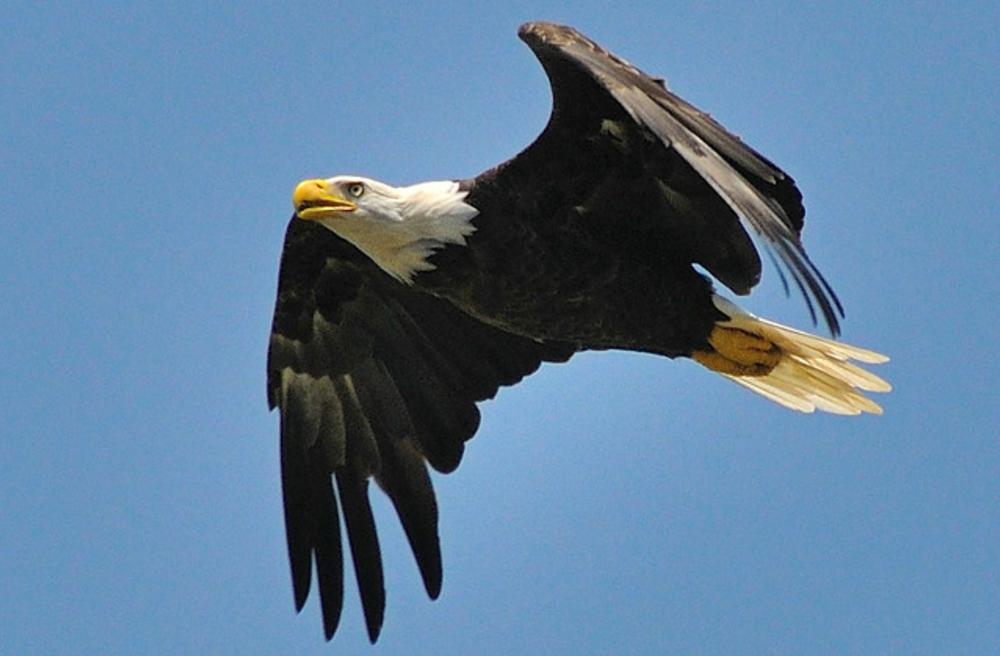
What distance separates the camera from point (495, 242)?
9734 millimetres

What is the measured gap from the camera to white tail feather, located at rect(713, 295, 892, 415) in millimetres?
10883

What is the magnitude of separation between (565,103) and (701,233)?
0.95 meters

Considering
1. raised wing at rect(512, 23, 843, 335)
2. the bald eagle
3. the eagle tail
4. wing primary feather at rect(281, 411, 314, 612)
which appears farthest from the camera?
wing primary feather at rect(281, 411, 314, 612)

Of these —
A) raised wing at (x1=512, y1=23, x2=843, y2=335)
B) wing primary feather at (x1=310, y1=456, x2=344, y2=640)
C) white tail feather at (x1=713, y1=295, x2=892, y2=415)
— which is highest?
raised wing at (x1=512, y1=23, x2=843, y2=335)

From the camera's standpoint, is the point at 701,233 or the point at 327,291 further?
the point at 327,291

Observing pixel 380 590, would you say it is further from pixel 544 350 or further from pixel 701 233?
pixel 701 233

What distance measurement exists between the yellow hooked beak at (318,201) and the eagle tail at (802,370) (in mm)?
1911

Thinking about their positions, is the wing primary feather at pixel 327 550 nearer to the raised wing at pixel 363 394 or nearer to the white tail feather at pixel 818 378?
the raised wing at pixel 363 394

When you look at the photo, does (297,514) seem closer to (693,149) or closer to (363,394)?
(363,394)

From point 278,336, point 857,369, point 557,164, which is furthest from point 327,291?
point 857,369

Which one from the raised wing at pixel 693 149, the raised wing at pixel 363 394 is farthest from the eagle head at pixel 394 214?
the raised wing at pixel 363 394

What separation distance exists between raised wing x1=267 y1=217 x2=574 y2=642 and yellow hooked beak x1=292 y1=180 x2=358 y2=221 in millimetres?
897

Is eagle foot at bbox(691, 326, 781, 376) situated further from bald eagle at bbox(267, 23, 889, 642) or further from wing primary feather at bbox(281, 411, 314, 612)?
wing primary feather at bbox(281, 411, 314, 612)

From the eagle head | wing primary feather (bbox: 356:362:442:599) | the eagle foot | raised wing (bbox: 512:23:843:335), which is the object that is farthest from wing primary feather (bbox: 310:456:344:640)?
raised wing (bbox: 512:23:843:335)
